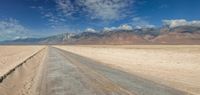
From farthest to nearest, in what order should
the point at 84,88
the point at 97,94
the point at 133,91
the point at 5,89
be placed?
1. the point at 5,89
2. the point at 84,88
3. the point at 133,91
4. the point at 97,94

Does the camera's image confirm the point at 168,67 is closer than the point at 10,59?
Yes

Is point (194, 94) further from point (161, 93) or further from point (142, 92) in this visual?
point (142, 92)

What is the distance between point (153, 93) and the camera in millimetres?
9500

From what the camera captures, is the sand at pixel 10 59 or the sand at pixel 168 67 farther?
the sand at pixel 10 59

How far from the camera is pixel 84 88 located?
1046 cm

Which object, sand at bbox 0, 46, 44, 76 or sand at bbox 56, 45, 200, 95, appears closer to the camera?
sand at bbox 56, 45, 200, 95

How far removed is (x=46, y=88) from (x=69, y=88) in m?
1.07

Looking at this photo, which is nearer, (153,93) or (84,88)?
(153,93)

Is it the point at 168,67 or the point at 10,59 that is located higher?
the point at 168,67

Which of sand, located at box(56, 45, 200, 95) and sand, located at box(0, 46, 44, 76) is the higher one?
sand, located at box(56, 45, 200, 95)

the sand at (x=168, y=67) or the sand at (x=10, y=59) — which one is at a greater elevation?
the sand at (x=168, y=67)

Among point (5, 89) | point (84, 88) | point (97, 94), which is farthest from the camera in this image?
point (5, 89)

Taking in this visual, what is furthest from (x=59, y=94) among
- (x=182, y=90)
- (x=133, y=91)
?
(x=182, y=90)

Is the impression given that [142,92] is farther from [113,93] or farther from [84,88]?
[84,88]
